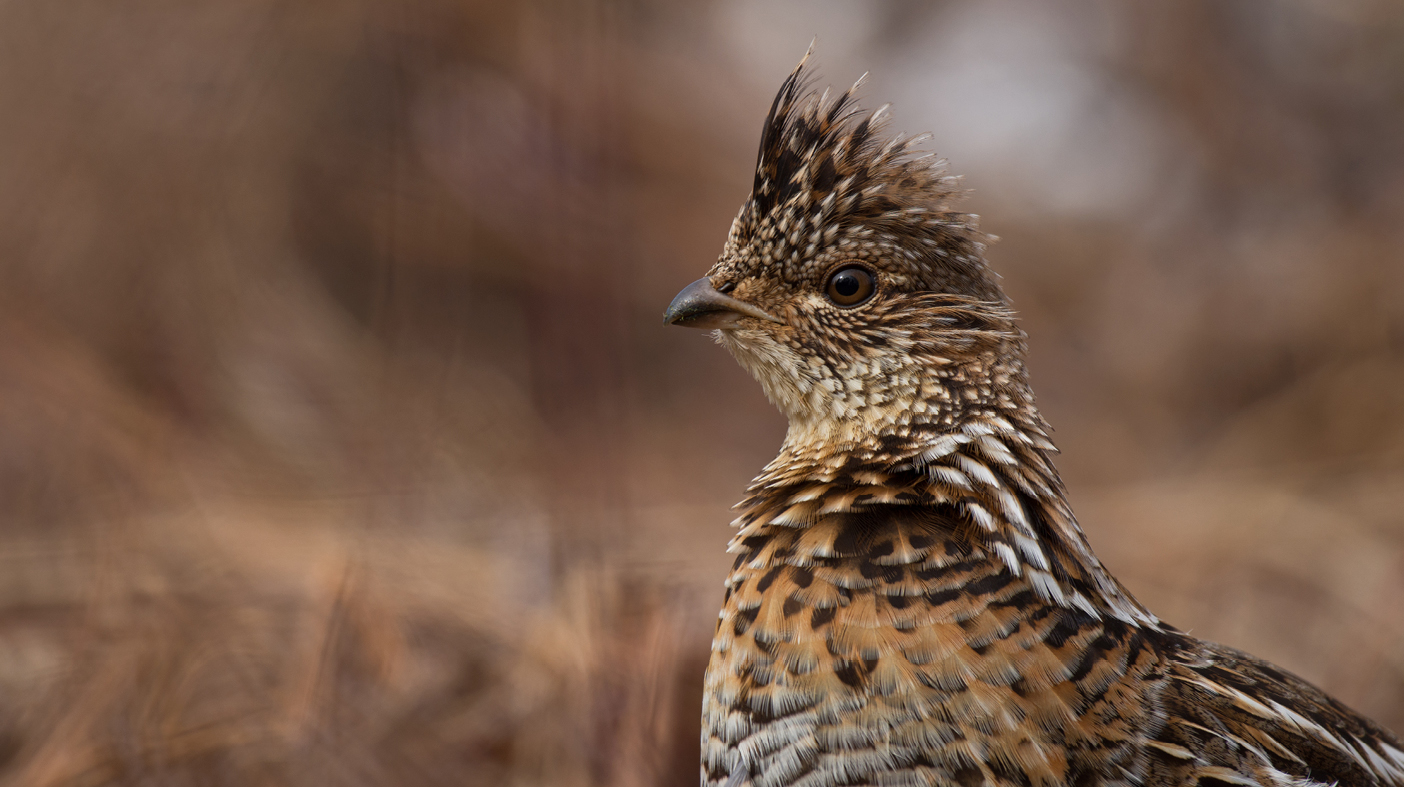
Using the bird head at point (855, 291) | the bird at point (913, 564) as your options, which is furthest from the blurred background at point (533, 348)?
the bird head at point (855, 291)

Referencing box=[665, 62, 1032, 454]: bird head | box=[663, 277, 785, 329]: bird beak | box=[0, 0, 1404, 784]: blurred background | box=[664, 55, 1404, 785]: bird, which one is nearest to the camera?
box=[664, 55, 1404, 785]: bird

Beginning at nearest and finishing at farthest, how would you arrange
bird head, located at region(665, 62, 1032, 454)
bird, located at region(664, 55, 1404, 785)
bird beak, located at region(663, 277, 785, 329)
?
bird, located at region(664, 55, 1404, 785)
bird head, located at region(665, 62, 1032, 454)
bird beak, located at region(663, 277, 785, 329)

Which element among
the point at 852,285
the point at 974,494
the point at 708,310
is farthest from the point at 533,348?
the point at 974,494

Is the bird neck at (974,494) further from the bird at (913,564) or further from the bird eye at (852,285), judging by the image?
the bird eye at (852,285)

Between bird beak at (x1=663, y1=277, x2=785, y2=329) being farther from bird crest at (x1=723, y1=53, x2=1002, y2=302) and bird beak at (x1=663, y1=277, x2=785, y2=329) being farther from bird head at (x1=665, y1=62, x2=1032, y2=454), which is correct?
bird crest at (x1=723, y1=53, x2=1002, y2=302)

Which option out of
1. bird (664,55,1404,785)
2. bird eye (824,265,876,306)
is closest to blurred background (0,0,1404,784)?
bird (664,55,1404,785)

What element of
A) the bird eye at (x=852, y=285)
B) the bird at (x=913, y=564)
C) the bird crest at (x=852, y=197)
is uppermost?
the bird crest at (x=852, y=197)

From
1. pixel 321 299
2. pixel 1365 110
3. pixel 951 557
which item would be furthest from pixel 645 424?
pixel 1365 110
